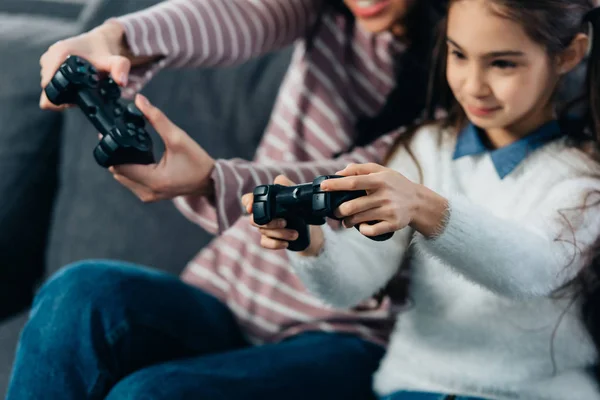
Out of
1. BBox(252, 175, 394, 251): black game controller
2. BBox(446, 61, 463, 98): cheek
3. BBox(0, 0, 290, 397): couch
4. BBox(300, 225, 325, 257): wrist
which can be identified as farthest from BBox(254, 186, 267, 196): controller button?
BBox(0, 0, 290, 397): couch

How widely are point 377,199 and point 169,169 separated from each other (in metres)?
0.20

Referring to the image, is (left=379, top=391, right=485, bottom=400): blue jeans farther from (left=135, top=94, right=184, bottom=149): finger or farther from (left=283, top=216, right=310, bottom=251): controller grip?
(left=135, top=94, right=184, bottom=149): finger

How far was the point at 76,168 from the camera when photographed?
884 millimetres

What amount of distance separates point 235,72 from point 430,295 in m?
0.37

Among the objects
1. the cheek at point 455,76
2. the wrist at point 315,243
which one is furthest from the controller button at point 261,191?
the cheek at point 455,76

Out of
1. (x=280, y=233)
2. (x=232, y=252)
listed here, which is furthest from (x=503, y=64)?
(x=232, y=252)

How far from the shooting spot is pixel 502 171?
59 cm

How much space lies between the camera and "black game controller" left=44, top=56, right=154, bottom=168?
0.50m

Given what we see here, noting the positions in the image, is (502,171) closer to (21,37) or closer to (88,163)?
(88,163)

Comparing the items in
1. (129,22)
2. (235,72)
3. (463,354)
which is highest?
(129,22)

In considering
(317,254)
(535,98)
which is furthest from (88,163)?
(535,98)

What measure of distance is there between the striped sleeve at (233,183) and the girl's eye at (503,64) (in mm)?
153

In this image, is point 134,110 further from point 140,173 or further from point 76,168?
point 76,168

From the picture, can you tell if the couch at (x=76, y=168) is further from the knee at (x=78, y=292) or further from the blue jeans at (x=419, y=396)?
the blue jeans at (x=419, y=396)
